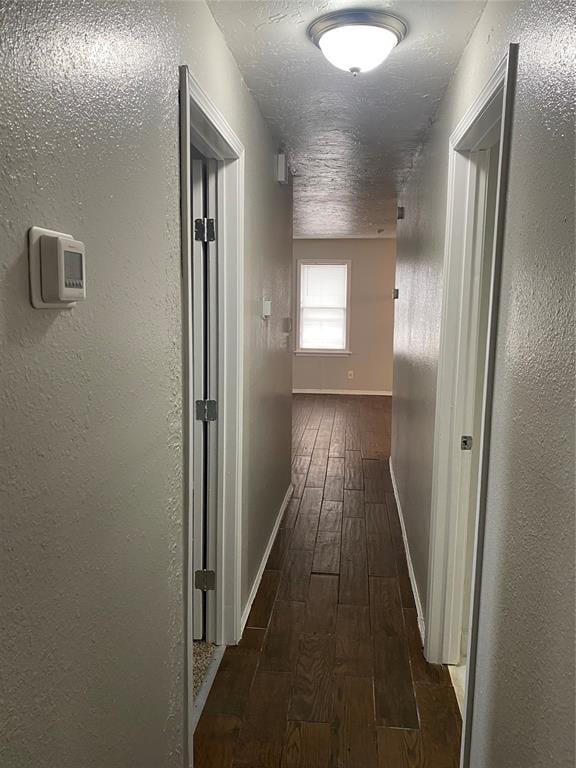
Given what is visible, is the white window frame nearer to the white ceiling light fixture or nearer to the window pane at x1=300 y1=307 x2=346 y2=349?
the window pane at x1=300 y1=307 x2=346 y2=349

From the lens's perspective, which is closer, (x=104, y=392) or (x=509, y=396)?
(x=104, y=392)

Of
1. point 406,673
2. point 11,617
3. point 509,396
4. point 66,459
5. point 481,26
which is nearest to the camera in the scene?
point 11,617

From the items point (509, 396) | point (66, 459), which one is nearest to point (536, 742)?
point (509, 396)

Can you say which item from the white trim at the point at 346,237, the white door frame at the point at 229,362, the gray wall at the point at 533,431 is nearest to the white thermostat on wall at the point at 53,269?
the gray wall at the point at 533,431

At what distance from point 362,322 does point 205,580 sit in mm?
7124

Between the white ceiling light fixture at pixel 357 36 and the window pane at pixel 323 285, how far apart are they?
734 centimetres

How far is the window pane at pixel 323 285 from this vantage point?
370 inches

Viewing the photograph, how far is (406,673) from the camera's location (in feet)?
8.47

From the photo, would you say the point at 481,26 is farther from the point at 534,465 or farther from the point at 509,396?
the point at 534,465

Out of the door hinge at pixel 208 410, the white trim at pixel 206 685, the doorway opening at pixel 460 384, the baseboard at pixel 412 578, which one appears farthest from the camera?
the baseboard at pixel 412 578

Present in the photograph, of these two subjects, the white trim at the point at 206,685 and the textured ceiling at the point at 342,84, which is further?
the white trim at the point at 206,685

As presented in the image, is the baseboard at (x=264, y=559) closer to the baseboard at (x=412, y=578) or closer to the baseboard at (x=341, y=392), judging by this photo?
the baseboard at (x=412, y=578)

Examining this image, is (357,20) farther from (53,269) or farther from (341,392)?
(341,392)

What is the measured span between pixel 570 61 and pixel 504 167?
439 mm
